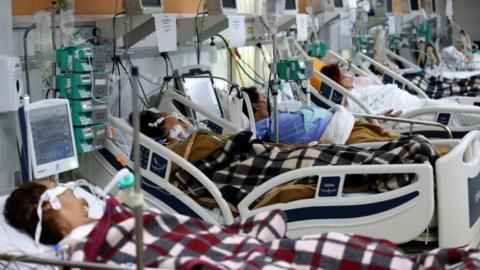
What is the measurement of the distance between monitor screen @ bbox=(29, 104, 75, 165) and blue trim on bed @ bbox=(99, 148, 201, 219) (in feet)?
1.59

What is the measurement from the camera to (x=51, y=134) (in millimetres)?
2695

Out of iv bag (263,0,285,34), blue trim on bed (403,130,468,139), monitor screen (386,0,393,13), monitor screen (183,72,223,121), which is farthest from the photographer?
monitor screen (386,0,393,13)

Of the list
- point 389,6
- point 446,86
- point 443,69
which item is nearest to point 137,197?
point 446,86

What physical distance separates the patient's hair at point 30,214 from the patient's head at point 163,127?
1.37 metres

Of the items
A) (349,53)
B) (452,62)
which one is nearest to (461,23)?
(452,62)

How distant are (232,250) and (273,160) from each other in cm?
126

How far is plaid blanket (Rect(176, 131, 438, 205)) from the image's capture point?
305 cm

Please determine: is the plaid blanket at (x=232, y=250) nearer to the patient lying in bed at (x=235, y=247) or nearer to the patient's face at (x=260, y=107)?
the patient lying in bed at (x=235, y=247)

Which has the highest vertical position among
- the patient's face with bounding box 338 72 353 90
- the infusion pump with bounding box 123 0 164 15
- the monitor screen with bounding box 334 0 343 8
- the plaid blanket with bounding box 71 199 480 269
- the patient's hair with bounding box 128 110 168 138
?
the monitor screen with bounding box 334 0 343 8

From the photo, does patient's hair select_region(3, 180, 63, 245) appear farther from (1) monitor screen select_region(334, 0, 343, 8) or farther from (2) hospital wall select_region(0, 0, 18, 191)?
(1) monitor screen select_region(334, 0, 343, 8)

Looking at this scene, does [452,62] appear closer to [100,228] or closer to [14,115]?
[14,115]

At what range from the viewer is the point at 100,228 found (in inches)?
76.9

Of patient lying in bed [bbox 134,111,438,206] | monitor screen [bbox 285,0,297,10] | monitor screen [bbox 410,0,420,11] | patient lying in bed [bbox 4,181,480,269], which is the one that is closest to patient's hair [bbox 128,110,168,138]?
patient lying in bed [bbox 134,111,438,206]

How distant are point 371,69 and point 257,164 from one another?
3.97m
